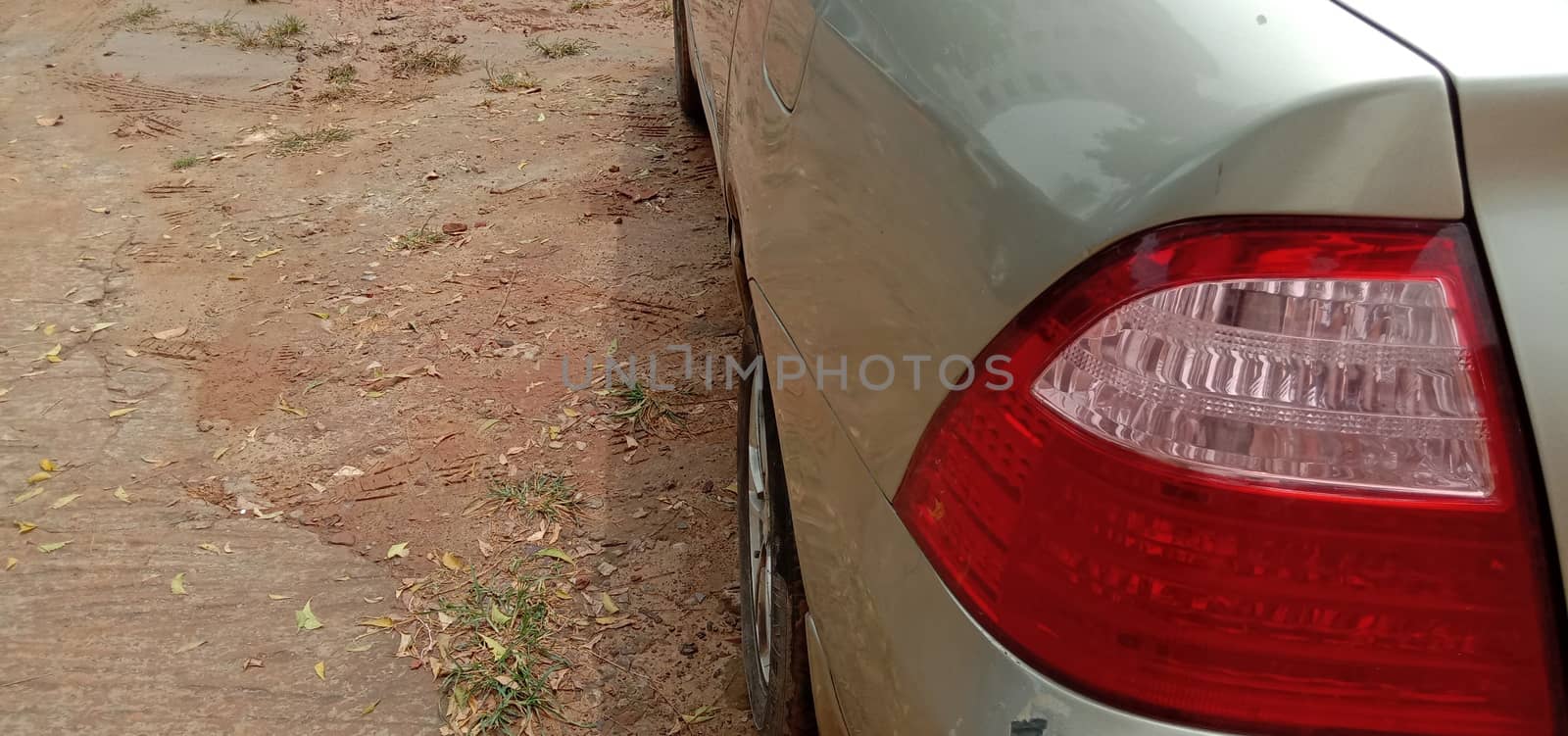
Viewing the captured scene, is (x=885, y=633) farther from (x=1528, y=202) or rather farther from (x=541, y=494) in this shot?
(x=541, y=494)

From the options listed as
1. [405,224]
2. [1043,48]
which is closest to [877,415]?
[1043,48]

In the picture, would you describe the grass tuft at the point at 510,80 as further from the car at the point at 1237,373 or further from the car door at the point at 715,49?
the car at the point at 1237,373

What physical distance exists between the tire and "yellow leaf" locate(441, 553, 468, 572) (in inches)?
106

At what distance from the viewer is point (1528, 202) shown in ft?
2.45

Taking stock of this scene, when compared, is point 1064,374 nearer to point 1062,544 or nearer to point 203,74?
point 1062,544

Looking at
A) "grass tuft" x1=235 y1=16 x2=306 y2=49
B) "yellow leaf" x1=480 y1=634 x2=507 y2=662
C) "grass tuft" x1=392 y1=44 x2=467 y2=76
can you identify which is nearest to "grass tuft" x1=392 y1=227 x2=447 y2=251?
"grass tuft" x1=392 y1=44 x2=467 y2=76

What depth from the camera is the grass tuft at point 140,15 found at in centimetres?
693

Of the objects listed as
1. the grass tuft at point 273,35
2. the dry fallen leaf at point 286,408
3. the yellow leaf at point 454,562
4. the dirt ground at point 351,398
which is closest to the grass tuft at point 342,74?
the dirt ground at point 351,398

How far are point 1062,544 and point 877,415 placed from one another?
0.97ft

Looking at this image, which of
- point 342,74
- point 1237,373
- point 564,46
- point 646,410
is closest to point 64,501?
point 646,410

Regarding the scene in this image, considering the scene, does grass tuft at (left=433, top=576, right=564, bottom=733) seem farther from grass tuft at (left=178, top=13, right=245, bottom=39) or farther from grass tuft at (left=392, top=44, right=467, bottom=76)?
grass tuft at (left=178, top=13, right=245, bottom=39)

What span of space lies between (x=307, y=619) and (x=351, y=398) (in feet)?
3.28

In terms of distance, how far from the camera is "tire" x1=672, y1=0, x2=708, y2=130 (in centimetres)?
490

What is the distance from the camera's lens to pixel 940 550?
98 cm
